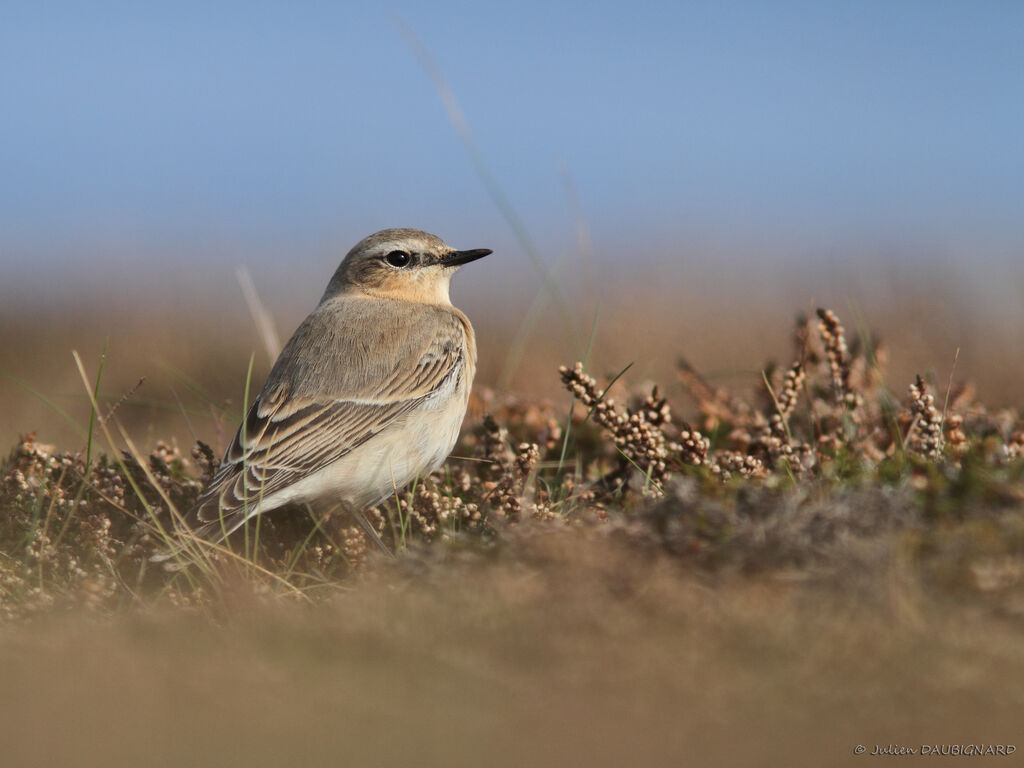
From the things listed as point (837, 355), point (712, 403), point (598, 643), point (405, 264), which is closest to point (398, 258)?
point (405, 264)

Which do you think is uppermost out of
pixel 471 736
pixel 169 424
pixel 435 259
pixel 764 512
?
pixel 435 259

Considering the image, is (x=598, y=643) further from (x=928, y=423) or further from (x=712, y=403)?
(x=712, y=403)

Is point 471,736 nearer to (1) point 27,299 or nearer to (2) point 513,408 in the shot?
(2) point 513,408

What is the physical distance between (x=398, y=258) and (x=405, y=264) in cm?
→ 7

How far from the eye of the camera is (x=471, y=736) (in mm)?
2934

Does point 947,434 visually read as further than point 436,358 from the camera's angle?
No

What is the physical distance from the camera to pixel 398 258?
7379 mm

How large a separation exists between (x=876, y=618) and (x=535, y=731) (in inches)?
45.3

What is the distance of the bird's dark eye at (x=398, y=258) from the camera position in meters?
7.37

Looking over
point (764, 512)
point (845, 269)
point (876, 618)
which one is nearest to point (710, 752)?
point (876, 618)

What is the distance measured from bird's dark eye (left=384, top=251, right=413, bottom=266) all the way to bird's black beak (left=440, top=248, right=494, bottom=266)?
0.24 m
